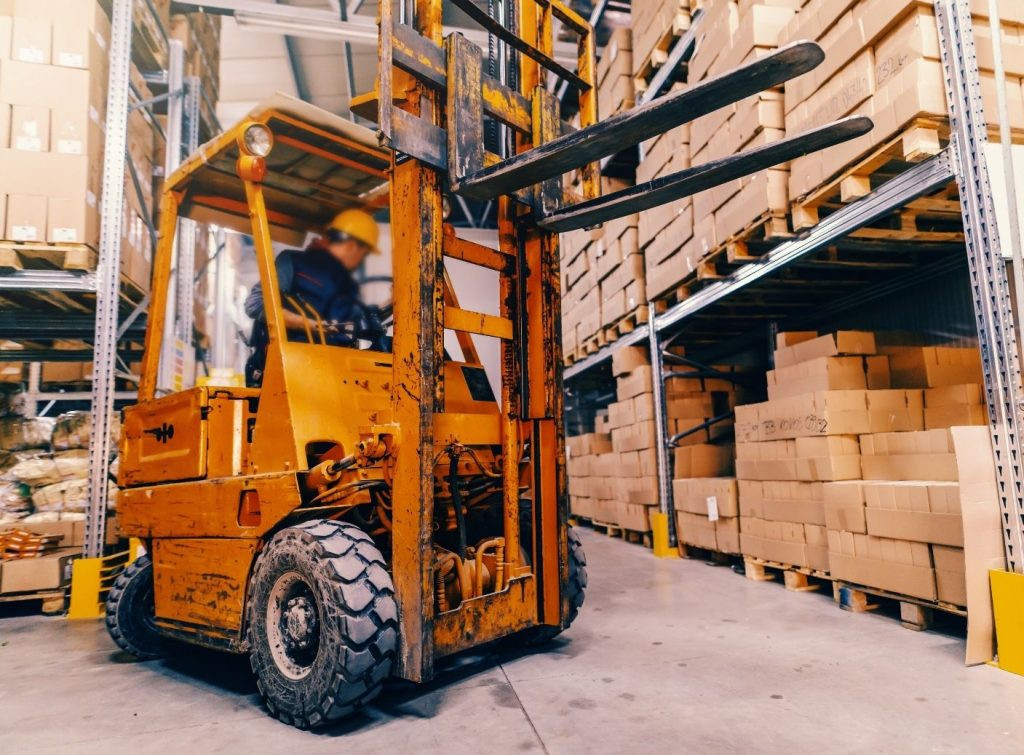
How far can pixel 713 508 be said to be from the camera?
5.69 meters

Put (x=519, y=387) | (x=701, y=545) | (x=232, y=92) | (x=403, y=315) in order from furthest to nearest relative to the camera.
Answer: (x=232, y=92), (x=701, y=545), (x=519, y=387), (x=403, y=315)

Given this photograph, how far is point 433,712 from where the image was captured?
2.57 metres

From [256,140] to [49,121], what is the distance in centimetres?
287

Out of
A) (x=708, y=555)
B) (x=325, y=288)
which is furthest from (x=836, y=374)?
(x=325, y=288)

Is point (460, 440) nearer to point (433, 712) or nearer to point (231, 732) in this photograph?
point (433, 712)

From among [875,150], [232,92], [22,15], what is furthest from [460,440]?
[232,92]

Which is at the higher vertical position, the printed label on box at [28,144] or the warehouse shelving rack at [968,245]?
the printed label on box at [28,144]

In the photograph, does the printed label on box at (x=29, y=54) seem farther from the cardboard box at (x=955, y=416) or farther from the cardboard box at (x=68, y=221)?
the cardboard box at (x=955, y=416)

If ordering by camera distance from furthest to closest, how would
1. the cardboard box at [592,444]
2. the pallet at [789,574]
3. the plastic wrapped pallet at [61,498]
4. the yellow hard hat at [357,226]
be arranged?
the cardboard box at [592,444] < the plastic wrapped pallet at [61,498] < the pallet at [789,574] < the yellow hard hat at [357,226]

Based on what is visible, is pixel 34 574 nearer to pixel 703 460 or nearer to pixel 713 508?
pixel 713 508

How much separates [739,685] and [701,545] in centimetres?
333

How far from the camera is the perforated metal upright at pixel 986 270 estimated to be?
2.89m

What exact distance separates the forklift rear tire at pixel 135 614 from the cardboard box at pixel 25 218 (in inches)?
99.8

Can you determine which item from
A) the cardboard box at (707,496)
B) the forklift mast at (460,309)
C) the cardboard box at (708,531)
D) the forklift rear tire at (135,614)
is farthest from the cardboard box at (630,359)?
the forklift rear tire at (135,614)
